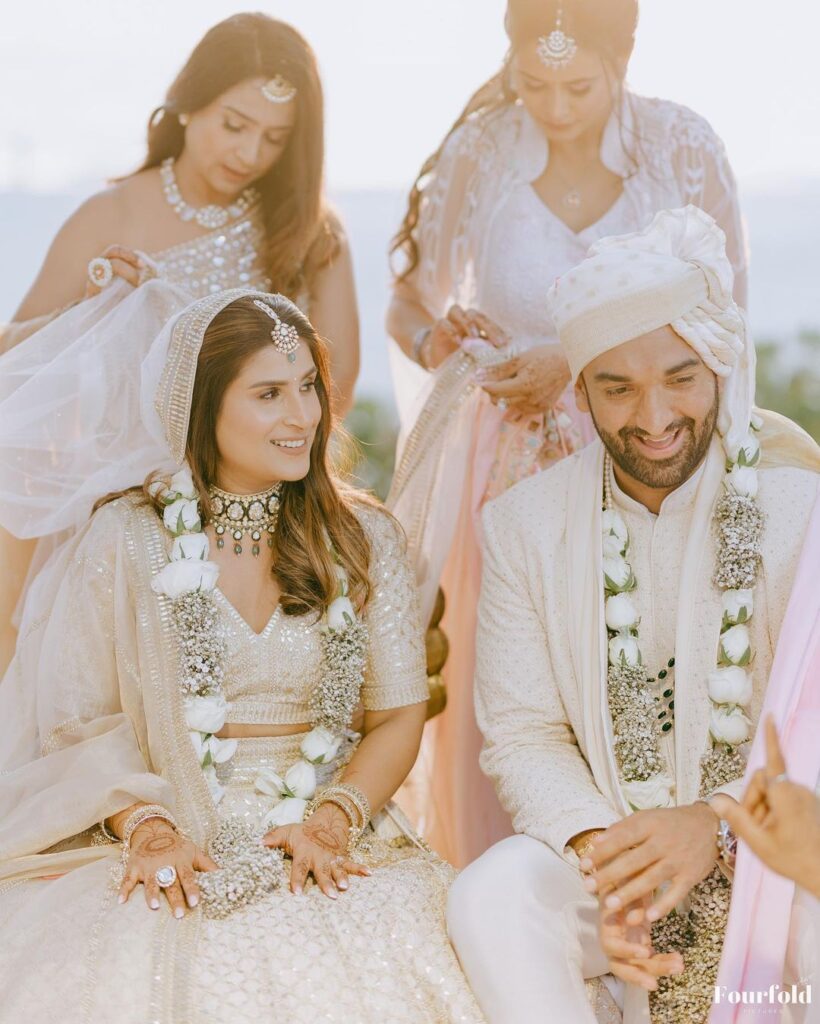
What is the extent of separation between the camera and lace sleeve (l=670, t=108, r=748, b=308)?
15.2ft

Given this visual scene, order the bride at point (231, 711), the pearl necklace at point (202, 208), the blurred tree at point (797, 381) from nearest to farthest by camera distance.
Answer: the bride at point (231, 711) < the pearl necklace at point (202, 208) < the blurred tree at point (797, 381)

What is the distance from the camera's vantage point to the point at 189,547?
12.1 feet

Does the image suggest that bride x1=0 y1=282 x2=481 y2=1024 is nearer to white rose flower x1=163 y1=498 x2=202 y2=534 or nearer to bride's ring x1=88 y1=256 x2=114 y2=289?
white rose flower x1=163 y1=498 x2=202 y2=534

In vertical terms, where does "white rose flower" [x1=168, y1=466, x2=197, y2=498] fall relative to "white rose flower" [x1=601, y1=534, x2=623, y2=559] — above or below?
above

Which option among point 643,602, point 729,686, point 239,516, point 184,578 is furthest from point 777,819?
point 239,516

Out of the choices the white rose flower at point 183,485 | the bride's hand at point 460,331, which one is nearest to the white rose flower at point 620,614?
the white rose flower at point 183,485

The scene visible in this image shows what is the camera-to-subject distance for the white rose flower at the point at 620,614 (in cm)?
357

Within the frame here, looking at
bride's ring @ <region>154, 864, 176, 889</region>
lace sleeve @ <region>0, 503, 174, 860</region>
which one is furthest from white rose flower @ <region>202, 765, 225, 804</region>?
bride's ring @ <region>154, 864, 176, 889</region>

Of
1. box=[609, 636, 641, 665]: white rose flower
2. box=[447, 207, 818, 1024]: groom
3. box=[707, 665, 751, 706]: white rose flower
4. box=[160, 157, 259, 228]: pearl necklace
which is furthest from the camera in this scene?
box=[160, 157, 259, 228]: pearl necklace

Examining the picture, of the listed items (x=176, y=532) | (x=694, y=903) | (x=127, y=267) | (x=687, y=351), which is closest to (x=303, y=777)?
(x=176, y=532)

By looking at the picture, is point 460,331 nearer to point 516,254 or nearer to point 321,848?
point 516,254

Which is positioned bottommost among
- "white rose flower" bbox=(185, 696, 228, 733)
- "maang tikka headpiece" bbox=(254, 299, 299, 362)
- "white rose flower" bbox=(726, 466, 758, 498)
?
"white rose flower" bbox=(185, 696, 228, 733)

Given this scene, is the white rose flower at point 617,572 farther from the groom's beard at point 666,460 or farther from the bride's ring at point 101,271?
the bride's ring at point 101,271

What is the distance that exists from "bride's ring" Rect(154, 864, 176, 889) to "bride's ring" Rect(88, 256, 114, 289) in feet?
6.49
